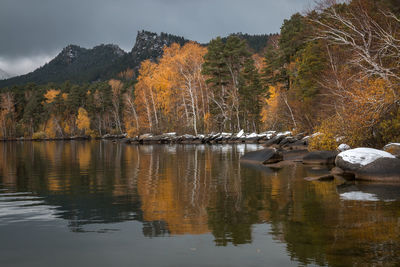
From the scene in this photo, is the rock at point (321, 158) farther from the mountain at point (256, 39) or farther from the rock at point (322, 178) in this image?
the mountain at point (256, 39)

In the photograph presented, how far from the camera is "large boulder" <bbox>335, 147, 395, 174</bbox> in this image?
41.7 feet

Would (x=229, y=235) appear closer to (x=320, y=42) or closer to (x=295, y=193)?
(x=295, y=193)

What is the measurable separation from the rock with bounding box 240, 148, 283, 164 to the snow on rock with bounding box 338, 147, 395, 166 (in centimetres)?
607

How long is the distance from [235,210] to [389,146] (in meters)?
9.68

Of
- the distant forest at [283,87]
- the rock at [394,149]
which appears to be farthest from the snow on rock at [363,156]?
the distant forest at [283,87]

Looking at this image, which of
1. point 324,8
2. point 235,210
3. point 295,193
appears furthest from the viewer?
point 324,8

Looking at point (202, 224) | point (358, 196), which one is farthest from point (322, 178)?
point (202, 224)

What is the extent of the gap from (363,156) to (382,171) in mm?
977

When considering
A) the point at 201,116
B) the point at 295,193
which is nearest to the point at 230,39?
the point at 201,116

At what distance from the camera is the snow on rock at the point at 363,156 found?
12668 mm

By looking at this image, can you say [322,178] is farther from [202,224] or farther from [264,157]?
[202,224]

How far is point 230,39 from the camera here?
50188 mm

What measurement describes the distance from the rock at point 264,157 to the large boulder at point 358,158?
19.2 ft

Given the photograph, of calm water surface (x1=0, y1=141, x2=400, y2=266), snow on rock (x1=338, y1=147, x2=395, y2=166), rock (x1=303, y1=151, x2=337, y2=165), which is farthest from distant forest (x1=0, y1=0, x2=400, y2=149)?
calm water surface (x1=0, y1=141, x2=400, y2=266)
